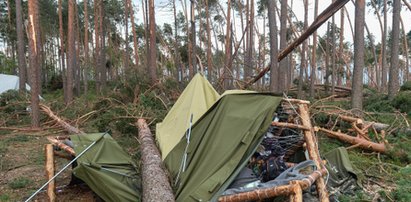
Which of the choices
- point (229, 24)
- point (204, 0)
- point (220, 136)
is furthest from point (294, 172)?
point (204, 0)

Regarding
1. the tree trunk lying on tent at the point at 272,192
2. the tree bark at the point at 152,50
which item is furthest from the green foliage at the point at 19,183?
the tree bark at the point at 152,50

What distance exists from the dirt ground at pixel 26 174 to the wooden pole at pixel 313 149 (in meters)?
3.18

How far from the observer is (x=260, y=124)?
3.93 m

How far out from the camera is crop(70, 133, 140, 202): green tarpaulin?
379 centimetres

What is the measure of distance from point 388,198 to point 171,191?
2865 millimetres

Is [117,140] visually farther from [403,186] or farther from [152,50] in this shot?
[152,50]

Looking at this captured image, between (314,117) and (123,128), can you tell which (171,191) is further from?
(314,117)

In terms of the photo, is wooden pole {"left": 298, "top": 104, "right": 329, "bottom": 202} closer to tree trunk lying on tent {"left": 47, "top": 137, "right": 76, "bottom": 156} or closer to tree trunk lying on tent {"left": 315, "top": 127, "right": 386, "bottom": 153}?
tree trunk lying on tent {"left": 315, "top": 127, "right": 386, "bottom": 153}

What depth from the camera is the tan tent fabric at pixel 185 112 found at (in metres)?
4.72

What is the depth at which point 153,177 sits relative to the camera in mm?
3824

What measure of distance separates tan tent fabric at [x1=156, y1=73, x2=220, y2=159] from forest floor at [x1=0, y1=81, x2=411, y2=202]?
810 millimetres

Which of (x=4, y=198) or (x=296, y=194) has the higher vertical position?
(x=296, y=194)

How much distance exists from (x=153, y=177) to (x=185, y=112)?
148cm

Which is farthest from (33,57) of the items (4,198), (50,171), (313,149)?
(313,149)
